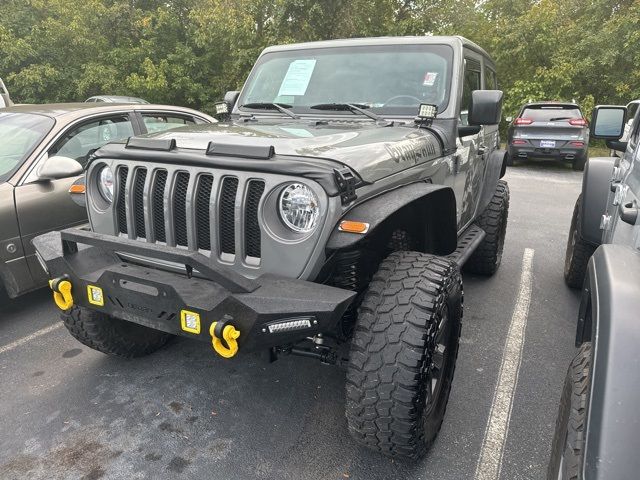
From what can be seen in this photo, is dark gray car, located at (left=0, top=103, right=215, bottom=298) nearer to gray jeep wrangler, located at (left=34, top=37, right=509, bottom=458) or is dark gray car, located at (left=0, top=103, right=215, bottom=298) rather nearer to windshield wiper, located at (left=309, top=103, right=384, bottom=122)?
gray jeep wrangler, located at (left=34, top=37, right=509, bottom=458)

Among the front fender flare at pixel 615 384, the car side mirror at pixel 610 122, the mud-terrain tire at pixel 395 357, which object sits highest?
the car side mirror at pixel 610 122

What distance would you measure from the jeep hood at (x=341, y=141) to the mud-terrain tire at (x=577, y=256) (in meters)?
1.84

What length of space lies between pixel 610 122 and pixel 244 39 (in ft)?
50.9

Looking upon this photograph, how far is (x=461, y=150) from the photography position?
3617 mm

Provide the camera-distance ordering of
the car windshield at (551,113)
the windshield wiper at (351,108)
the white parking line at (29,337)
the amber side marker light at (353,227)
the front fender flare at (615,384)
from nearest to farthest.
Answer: the front fender flare at (615,384)
the amber side marker light at (353,227)
the windshield wiper at (351,108)
the white parking line at (29,337)
the car windshield at (551,113)

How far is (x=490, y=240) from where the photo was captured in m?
4.59

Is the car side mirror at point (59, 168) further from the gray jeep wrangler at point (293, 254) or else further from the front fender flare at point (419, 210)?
the front fender flare at point (419, 210)

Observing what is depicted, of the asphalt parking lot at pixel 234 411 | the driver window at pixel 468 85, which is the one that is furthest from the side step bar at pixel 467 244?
the driver window at pixel 468 85

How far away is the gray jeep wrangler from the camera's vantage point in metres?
2.04

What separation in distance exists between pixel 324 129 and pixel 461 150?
1.23 meters

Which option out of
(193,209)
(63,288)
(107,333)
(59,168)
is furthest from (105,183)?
(59,168)

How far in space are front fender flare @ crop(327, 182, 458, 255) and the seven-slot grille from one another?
1.34 ft

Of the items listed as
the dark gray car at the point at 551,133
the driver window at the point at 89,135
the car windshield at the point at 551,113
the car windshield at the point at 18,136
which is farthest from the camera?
the car windshield at the point at 551,113

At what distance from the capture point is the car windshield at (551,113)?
1199cm
